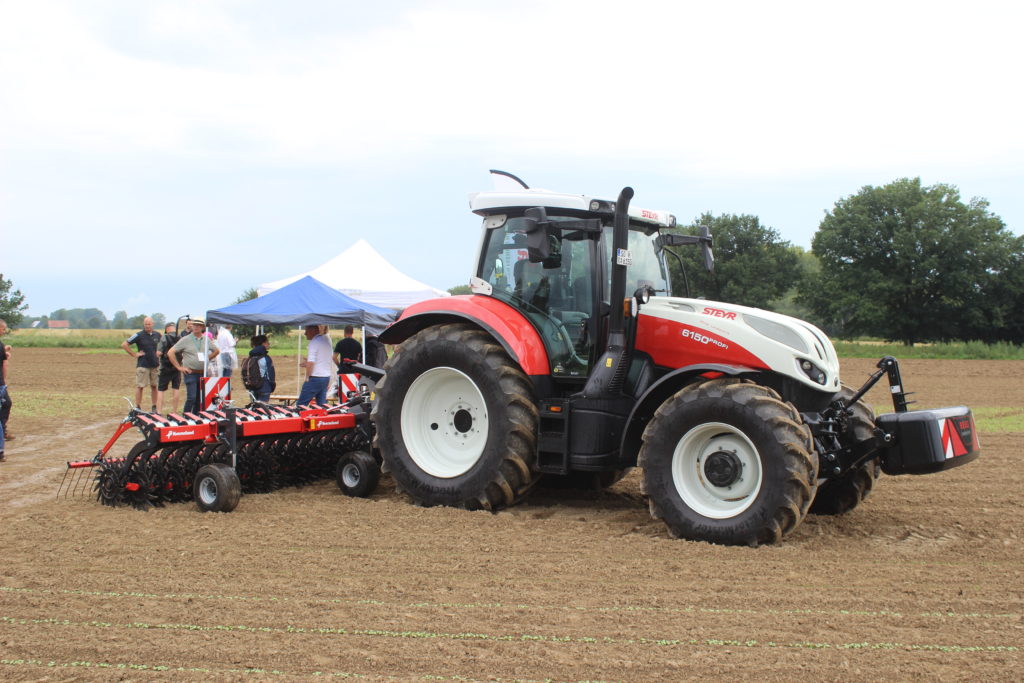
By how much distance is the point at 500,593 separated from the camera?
4.81m

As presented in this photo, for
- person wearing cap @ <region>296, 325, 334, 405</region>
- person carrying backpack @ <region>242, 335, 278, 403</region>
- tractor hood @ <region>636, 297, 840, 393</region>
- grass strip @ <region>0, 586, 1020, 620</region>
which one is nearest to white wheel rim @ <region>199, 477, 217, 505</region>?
grass strip @ <region>0, 586, 1020, 620</region>

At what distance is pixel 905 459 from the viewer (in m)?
5.66

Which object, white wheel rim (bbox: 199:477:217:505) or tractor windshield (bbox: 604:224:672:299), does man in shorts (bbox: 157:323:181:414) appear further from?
tractor windshield (bbox: 604:224:672:299)

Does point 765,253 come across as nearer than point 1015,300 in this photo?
Yes

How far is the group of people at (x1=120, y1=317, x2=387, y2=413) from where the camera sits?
1268cm

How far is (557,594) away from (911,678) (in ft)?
5.81

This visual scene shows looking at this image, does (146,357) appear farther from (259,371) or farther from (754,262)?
(754,262)

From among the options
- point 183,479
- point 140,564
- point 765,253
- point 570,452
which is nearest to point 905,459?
point 570,452

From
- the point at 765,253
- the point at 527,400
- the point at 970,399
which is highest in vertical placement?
the point at 765,253

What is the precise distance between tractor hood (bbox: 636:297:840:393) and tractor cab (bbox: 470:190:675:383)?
285 millimetres

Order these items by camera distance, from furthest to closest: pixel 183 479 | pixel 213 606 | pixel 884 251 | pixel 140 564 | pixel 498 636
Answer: pixel 884 251, pixel 183 479, pixel 140 564, pixel 213 606, pixel 498 636

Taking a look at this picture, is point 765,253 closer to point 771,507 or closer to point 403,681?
point 771,507

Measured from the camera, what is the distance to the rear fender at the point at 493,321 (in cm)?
667

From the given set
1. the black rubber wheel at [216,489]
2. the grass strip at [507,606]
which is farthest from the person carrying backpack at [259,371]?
the grass strip at [507,606]
